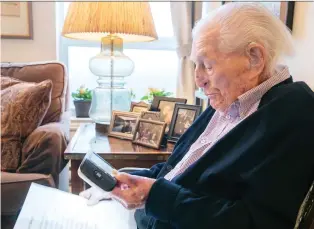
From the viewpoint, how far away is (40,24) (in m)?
2.42

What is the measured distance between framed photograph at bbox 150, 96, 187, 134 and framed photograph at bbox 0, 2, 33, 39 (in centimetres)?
135

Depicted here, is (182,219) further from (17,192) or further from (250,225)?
(17,192)

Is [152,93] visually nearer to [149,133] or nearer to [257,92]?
[149,133]

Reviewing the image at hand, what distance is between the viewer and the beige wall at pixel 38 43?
2.41 meters

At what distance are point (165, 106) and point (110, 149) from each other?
0.35 m

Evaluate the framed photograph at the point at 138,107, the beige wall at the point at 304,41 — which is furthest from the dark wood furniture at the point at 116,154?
the beige wall at the point at 304,41

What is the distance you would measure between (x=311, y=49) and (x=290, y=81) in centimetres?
36

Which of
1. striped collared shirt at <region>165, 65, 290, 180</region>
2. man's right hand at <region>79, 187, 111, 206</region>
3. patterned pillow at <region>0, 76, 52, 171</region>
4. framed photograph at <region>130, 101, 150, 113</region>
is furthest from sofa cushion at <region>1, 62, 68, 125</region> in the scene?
striped collared shirt at <region>165, 65, 290, 180</region>

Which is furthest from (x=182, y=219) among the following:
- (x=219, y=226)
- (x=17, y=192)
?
(x=17, y=192)

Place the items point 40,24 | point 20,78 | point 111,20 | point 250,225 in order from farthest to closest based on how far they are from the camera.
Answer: point 40,24 → point 20,78 → point 111,20 → point 250,225

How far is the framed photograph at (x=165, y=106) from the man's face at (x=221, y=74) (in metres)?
0.56

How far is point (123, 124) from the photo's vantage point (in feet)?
4.93

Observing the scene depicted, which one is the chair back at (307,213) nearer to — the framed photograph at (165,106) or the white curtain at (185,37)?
the framed photograph at (165,106)

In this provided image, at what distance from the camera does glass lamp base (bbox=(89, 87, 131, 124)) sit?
1.74m
